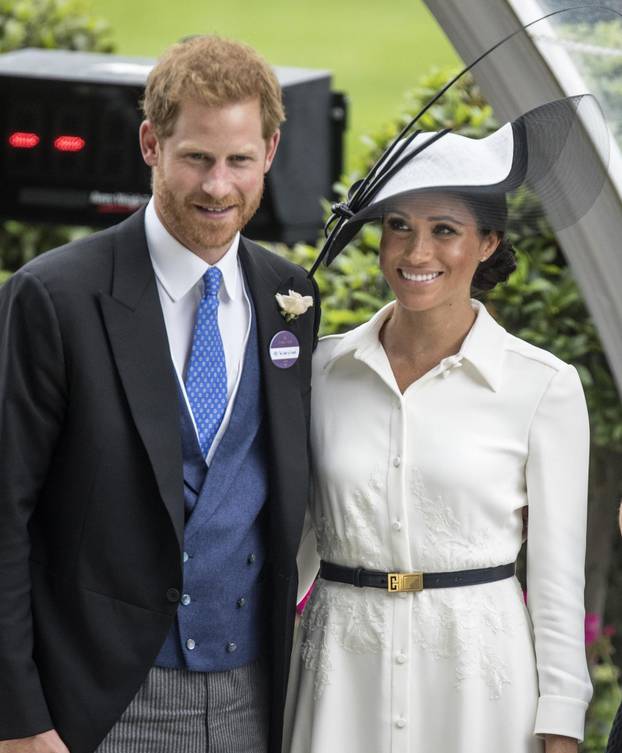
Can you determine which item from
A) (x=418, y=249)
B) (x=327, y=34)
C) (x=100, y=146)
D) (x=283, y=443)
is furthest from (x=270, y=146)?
(x=327, y=34)

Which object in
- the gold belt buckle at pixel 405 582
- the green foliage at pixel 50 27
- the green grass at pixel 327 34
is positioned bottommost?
the gold belt buckle at pixel 405 582

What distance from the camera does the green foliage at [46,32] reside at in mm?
7582

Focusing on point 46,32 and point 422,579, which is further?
point 46,32

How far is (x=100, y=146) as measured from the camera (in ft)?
20.6

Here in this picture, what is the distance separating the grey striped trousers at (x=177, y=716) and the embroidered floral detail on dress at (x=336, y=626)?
18 cm

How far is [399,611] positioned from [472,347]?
0.51 metres

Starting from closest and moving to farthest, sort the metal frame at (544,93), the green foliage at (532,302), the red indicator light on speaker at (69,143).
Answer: the metal frame at (544,93)
the green foliage at (532,302)
the red indicator light on speaker at (69,143)

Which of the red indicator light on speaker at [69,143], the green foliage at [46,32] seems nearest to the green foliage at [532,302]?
the red indicator light on speaker at [69,143]

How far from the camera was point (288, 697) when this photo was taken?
2.97 metres

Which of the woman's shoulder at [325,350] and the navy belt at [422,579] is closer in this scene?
the navy belt at [422,579]

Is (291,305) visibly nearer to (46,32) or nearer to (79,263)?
(79,263)

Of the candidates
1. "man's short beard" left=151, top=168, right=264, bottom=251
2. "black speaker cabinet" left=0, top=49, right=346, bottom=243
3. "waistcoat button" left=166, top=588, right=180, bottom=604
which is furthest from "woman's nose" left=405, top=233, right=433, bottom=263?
"black speaker cabinet" left=0, top=49, right=346, bottom=243

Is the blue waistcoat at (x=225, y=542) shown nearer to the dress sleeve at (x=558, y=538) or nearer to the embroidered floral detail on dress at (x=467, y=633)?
the embroidered floral detail on dress at (x=467, y=633)

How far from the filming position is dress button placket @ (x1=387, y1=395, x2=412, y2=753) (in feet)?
9.20
